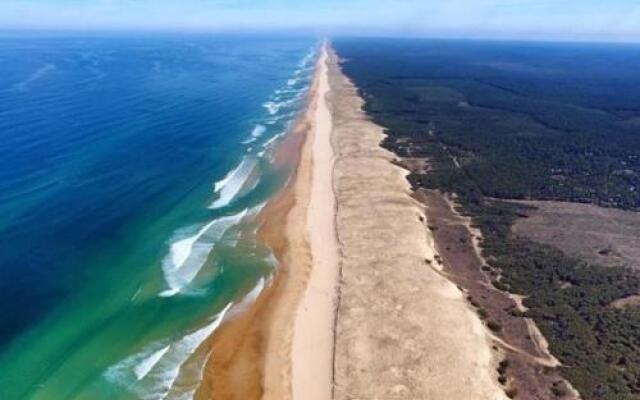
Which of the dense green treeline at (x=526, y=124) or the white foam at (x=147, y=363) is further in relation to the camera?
the dense green treeline at (x=526, y=124)

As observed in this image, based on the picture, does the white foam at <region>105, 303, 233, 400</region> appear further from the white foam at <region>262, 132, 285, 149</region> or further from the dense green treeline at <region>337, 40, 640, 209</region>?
the white foam at <region>262, 132, 285, 149</region>

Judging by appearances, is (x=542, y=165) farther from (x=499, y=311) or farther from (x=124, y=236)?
(x=124, y=236)

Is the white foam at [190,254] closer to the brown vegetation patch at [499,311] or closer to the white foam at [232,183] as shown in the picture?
the white foam at [232,183]

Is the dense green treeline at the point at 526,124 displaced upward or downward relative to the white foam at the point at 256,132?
upward

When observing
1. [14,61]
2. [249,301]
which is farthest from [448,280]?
[14,61]

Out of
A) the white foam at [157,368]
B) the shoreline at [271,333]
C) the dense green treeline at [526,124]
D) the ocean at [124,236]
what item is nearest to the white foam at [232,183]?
the ocean at [124,236]

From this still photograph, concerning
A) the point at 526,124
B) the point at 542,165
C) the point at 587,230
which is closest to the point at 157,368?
the point at 587,230

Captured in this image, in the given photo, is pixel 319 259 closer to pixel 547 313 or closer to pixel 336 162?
pixel 547 313
